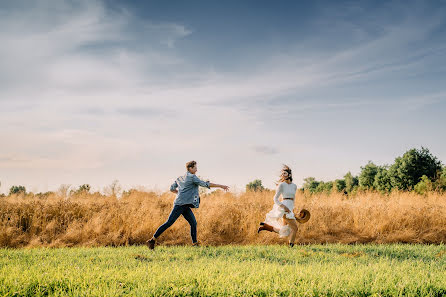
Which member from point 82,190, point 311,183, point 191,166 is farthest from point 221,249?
point 311,183

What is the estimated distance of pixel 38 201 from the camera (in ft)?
41.4

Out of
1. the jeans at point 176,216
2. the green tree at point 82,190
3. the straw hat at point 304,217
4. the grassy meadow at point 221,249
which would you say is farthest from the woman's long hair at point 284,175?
the green tree at point 82,190

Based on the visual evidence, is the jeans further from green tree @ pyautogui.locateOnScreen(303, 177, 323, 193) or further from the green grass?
green tree @ pyautogui.locateOnScreen(303, 177, 323, 193)

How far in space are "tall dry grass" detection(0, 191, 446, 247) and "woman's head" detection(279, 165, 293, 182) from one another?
283 centimetres

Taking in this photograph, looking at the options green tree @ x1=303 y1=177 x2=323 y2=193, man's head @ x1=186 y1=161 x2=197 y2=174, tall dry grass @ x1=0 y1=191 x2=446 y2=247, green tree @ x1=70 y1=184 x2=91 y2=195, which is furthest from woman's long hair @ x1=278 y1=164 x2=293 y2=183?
green tree @ x1=303 y1=177 x2=323 y2=193

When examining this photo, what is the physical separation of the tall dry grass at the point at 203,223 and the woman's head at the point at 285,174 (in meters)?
2.83

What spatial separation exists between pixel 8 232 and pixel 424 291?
11.0m

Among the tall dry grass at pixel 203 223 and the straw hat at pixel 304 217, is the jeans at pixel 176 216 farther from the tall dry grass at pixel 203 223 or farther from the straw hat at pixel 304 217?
the straw hat at pixel 304 217

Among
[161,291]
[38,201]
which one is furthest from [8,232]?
[161,291]

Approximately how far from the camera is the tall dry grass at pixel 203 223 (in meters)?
11.0

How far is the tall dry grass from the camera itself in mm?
11047

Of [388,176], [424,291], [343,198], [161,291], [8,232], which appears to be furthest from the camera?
[388,176]

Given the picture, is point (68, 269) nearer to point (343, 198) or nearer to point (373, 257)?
point (373, 257)

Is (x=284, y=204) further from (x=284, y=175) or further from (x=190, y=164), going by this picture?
(x=190, y=164)
